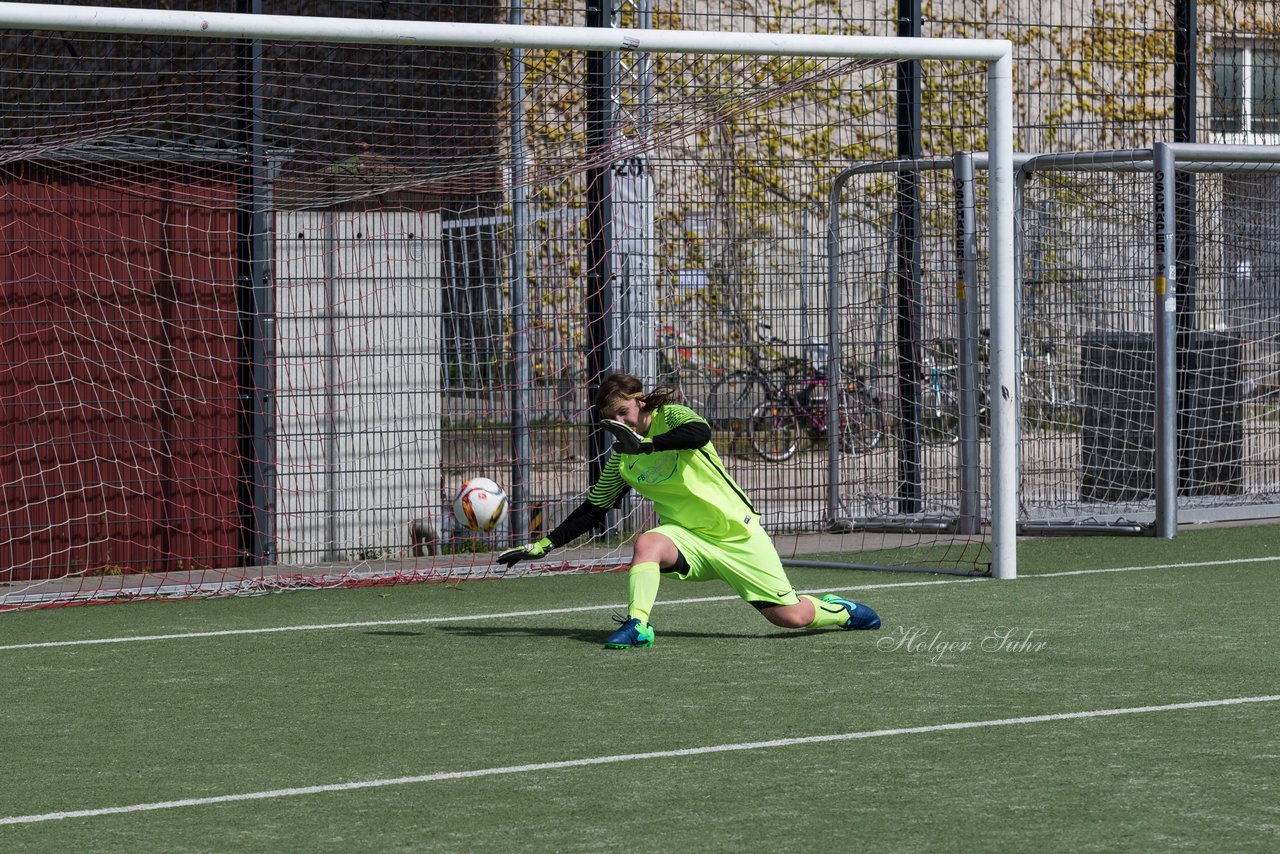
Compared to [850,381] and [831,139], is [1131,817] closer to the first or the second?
[850,381]

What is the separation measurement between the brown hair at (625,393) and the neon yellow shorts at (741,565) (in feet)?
1.80

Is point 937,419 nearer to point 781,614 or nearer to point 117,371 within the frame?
point 781,614

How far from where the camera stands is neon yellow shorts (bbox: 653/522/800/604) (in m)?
7.69

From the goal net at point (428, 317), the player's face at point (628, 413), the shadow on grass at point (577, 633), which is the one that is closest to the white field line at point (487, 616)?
the shadow on grass at point (577, 633)

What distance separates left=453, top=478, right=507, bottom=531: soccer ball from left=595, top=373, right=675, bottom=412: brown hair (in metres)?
2.93

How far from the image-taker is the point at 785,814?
15.8 feet

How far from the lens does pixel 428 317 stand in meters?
11.2

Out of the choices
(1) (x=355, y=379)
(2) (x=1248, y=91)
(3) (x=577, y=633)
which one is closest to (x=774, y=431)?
(1) (x=355, y=379)

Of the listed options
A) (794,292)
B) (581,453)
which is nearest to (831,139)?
(794,292)

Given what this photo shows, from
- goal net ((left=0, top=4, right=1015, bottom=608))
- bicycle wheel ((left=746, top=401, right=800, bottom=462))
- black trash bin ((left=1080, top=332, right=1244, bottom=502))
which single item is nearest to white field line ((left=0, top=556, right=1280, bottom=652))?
goal net ((left=0, top=4, right=1015, bottom=608))

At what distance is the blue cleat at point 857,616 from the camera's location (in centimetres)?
796

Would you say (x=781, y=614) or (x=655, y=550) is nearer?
(x=655, y=550)

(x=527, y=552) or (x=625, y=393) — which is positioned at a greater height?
(x=625, y=393)

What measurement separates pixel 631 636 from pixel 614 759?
2.08 meters
